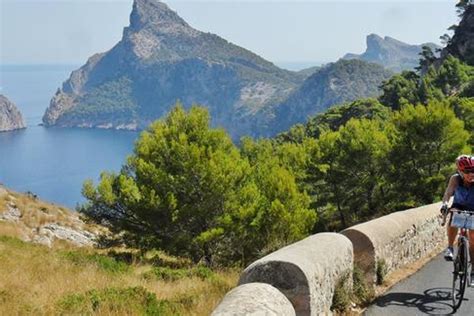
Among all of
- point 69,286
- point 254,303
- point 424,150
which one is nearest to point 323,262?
point 254,303

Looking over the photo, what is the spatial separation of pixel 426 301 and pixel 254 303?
4.55m

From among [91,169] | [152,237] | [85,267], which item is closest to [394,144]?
[152,237]

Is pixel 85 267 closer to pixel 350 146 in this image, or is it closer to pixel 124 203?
pixel 124 203

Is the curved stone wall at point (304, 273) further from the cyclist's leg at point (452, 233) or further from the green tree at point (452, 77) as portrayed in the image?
the green tree at point (452, 77)

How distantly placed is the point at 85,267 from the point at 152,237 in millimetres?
9395

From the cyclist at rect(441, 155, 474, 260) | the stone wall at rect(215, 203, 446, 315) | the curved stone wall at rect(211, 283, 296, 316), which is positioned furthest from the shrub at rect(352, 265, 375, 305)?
the curved stone wall at rect(211, 283, 296, 316)

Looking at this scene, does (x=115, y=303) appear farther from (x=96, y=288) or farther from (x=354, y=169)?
(x=354, y=169)

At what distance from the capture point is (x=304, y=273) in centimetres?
558

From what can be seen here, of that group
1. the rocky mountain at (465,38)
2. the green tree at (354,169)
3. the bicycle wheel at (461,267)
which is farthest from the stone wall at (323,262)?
the rocky mountain at (465,38)

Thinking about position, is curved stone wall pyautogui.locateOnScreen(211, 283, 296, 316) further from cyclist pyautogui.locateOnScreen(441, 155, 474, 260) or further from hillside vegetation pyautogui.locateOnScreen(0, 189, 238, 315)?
cyclist pyautogui.locateOnScreen(441, 155, 474, 260)

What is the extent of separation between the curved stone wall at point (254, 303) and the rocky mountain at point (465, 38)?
9739 cm

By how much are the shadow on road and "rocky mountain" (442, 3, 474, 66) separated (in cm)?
9328

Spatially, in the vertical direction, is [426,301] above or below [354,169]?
above

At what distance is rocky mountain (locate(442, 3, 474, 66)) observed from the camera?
95.7 metres
